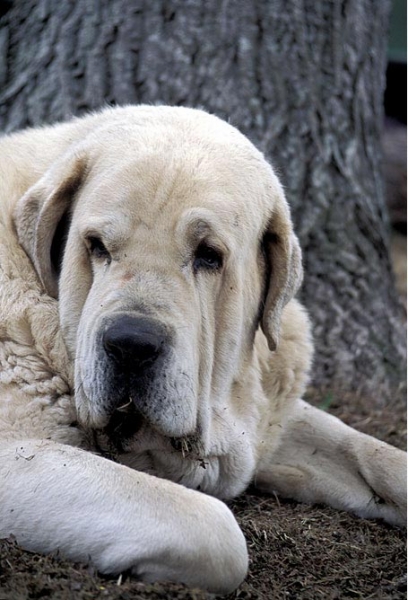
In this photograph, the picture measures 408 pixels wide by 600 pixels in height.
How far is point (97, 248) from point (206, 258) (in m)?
0.40

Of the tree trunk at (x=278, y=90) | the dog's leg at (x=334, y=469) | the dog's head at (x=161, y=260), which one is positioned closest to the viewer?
the dog's head at (x=161, y=260)

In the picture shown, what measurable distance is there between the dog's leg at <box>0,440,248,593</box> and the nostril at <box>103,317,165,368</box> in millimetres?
371

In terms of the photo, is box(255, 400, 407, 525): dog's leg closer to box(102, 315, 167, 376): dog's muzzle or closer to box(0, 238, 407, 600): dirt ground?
box(0, 238, 407, 600): dirt ground

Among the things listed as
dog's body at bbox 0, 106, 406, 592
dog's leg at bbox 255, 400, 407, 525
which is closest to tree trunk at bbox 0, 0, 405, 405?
dog's leg at bbox 255, 400, 407, 525

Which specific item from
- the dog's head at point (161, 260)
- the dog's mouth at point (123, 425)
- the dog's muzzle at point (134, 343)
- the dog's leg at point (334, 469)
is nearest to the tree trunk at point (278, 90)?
the dog's leg at point (334, 469)

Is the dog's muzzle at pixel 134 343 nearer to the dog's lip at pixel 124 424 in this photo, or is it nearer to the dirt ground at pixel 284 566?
the dog's lip at pixel 124 424

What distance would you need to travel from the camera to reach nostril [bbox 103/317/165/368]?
2.83 m

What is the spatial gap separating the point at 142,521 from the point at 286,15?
367cm

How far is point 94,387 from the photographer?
9.75 feet

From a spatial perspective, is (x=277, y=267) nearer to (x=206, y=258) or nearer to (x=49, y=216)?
(x=206, y=258)

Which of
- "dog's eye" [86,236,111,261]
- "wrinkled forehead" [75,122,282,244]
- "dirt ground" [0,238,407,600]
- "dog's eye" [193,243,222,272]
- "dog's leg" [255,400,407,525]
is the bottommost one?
"dog's leg" [255,400,407,525]

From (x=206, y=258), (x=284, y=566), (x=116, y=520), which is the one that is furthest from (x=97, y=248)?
(x=284, y=566)

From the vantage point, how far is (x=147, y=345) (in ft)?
9.29

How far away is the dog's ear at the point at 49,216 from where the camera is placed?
334 cm
